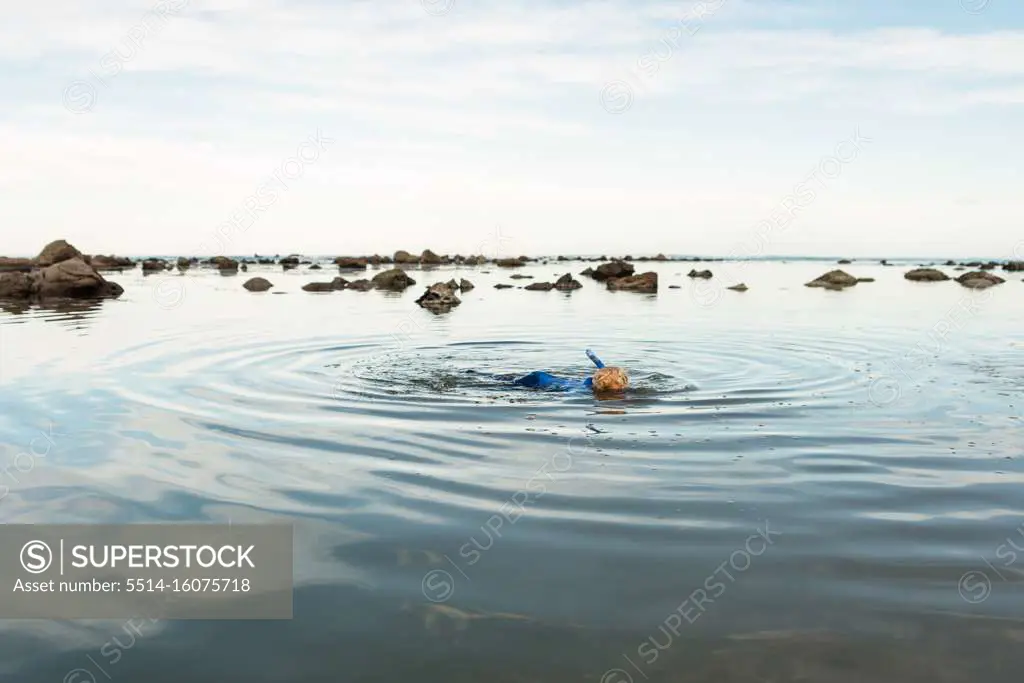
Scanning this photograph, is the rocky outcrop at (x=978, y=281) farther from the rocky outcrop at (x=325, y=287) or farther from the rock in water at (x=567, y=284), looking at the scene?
the rocky outcrop at (x=325, y=287)

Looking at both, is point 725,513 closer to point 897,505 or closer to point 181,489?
point 897,505

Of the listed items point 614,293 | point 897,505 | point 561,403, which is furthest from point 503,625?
point 614,293

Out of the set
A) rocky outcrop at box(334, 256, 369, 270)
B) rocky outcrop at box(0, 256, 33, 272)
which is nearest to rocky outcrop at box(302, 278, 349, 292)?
rocky outcrop at box(0, 256, 33, 272)

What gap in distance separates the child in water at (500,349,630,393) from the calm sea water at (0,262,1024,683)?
38 centimetres

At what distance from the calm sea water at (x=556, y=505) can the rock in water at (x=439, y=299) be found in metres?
16.9

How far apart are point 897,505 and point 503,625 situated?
391 centimetres

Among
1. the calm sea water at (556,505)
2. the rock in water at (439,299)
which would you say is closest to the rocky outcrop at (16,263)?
the rock in water at (439,299)

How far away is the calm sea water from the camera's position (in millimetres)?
4293

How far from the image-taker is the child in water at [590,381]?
491 inches

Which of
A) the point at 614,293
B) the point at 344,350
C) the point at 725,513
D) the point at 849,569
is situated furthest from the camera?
the point at 614,293

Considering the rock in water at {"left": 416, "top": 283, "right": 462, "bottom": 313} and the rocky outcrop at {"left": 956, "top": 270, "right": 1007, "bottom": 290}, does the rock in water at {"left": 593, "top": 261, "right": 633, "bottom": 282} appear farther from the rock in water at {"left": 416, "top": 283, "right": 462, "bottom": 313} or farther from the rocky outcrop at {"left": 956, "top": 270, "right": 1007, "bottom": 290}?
the rock in water at {"left": 416, "top": 283, "right": 462, "bottom": 313}

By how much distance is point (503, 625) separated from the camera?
15.0 feet

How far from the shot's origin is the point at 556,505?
6785 millimetres

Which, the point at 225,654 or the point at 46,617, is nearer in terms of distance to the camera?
the point at 225,654
